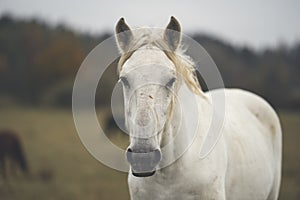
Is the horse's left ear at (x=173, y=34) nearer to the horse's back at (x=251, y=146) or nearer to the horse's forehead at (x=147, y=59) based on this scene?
the horse's forehead at (x=147, y=59)

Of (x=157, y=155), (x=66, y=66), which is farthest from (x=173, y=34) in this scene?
(x=66, y=66)

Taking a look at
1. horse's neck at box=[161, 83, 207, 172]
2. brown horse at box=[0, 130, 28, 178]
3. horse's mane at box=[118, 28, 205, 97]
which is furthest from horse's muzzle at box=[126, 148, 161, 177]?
brown horse at box=[0, 130, 28, 178]

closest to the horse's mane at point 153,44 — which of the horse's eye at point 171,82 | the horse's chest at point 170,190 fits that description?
the horse's eye at point 171,82

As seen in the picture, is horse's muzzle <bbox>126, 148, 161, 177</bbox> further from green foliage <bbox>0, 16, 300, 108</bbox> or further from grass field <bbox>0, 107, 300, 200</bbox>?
green foliage <bbox>0, 16, 300, 108</bbox>

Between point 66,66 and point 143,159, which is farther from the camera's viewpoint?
point 66,66

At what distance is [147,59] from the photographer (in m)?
2.84

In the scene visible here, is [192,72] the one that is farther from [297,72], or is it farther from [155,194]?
[297,72]

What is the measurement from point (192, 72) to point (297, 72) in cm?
2257

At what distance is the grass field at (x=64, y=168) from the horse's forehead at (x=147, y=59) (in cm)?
594

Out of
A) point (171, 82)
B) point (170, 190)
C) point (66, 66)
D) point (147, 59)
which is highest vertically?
point (147, 59)

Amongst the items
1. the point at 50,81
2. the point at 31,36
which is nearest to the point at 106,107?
the point at 50,81

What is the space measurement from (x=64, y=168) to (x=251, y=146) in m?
7.81

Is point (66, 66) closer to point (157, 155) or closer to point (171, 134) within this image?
point (171, 134)

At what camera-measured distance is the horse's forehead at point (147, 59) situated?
2.82 m
